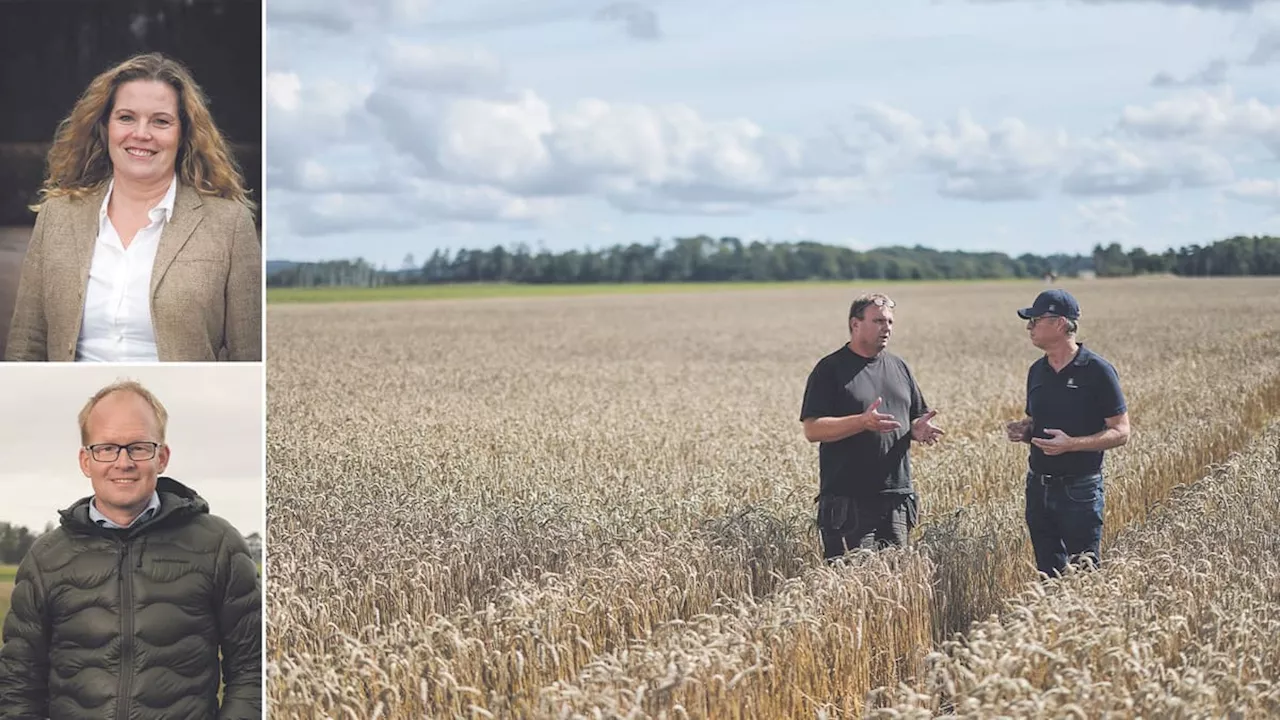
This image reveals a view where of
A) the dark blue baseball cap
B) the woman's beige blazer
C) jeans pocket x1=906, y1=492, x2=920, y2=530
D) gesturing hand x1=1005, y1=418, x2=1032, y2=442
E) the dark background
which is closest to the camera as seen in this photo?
the woman's beige blazer

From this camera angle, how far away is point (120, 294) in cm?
455

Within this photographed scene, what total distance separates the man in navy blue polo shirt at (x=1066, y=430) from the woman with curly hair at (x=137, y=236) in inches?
130

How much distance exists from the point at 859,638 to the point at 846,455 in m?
0.89

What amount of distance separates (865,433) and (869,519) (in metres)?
0.40

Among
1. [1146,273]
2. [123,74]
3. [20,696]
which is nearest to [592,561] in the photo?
[20,696]

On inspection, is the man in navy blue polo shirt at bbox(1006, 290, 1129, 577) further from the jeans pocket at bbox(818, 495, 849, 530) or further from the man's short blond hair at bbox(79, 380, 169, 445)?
the man's short blond hair at bbox(79, 380, 169, 445)

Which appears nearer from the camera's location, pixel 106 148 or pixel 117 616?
pixel 117 616

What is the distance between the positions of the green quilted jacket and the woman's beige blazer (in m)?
0.63

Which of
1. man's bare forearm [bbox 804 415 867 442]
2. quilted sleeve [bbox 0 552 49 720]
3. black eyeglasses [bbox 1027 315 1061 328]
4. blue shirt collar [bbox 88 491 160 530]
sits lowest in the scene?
quilted sleeve [bbox 0 552 49 720]

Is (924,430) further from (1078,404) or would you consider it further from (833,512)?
(1078,404)

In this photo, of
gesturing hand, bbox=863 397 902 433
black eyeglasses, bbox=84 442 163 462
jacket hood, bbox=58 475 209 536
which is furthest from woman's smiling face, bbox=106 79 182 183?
gesturing hand, bbox=863 397 902 433

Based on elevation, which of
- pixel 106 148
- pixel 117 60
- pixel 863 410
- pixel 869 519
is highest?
pixel 117 60

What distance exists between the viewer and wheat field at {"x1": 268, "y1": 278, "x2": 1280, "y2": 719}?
4.27 m

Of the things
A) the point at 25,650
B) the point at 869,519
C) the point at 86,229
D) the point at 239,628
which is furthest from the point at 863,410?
the point at 25,650
